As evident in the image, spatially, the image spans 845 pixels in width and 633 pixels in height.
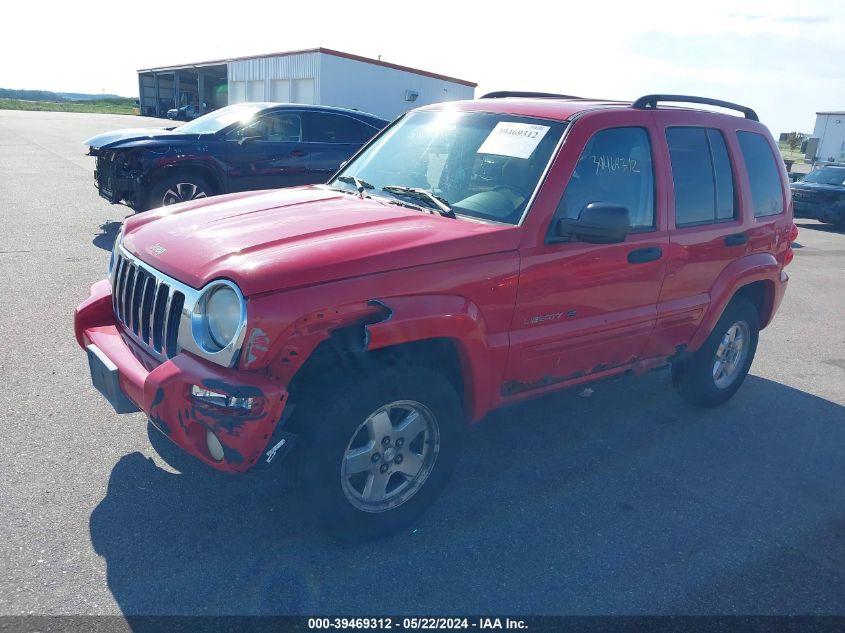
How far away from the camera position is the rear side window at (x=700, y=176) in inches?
168

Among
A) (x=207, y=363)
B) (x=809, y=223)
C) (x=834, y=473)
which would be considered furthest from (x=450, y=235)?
(x=809, y=223)

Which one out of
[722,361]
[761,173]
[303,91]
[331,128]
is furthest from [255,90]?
[722,361]

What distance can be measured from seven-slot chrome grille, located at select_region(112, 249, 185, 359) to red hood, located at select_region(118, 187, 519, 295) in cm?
8

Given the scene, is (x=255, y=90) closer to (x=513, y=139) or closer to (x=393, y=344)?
(x=513, y=139)

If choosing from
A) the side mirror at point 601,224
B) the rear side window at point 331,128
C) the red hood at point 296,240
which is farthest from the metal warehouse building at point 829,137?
the red hood at point 296,240

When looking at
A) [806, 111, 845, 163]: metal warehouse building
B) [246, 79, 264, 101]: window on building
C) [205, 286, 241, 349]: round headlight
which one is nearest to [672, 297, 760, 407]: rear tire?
[205, 286, 241, 349]: round headlight

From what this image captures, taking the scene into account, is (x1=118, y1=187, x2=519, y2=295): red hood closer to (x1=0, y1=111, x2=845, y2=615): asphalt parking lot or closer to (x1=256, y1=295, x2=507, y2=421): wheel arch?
(x1=256, y1=295, x2=507, y2=421): wheel arch

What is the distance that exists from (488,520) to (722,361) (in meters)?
2.55

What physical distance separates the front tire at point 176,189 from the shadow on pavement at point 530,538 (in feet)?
19.5

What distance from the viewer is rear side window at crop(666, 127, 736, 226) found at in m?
4.27

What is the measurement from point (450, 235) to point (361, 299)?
61 cm

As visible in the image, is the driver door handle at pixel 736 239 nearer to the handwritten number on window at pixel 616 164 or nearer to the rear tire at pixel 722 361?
the rear tire at pixel 722 361

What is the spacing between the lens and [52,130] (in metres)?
30.2

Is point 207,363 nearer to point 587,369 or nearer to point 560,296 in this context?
point 560,296
